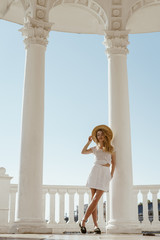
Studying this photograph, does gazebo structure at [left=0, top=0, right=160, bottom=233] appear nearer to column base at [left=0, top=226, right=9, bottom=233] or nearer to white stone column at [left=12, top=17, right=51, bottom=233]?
white stone column at [left=12, top=17, right=51, bottom=233]

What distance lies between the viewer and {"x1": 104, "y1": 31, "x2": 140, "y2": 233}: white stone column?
104ft

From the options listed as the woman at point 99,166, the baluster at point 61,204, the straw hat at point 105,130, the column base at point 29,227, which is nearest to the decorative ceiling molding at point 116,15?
the straw hat at point 105,130

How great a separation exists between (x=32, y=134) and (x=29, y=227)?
27.3 ft

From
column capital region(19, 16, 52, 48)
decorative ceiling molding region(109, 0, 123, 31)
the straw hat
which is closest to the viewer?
the straw hat

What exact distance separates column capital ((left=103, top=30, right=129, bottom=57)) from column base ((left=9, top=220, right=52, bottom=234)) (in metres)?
18.7

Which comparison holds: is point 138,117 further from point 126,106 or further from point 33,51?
point 33,51

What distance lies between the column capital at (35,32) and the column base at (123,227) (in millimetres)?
18975

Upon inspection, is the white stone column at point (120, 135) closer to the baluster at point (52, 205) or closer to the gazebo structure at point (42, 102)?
the gazebo structure at point (42, 102)

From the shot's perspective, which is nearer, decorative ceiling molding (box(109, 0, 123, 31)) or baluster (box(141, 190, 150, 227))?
decorative ceiling molding (box(109, 0, 123, 31))

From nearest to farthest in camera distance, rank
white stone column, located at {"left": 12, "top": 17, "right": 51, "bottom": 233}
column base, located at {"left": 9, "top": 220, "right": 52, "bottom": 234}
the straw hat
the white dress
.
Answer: column base, located at {"left": 9, "top": 220, "right": 52, "bottom": 234}
the white dress
white stone column, located at {"left": 12, "top": 17, "right": 51, "bottom": 233}
the straw hat

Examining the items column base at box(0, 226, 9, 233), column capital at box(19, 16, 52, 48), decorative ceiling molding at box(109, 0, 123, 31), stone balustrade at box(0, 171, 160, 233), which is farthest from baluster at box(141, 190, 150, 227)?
column capital at box(19, 16, 52, 48)

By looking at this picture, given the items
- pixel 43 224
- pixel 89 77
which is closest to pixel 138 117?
pixel 89 77

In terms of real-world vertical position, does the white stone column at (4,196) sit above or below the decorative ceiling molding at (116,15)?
below

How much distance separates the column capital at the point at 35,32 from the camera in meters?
34.8
